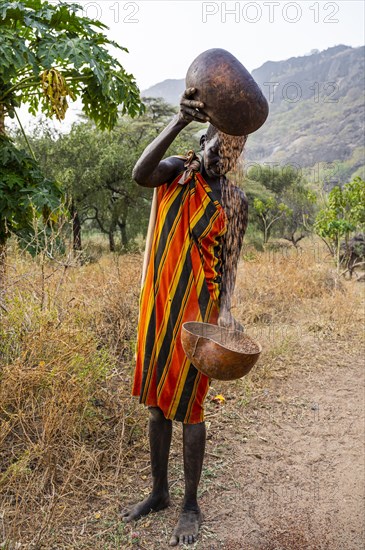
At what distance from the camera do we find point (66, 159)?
12.6 meters

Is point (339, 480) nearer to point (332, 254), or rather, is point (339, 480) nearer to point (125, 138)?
point (332, 254)

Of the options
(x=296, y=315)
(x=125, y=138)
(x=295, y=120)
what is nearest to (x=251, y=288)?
(x=296, y=315)

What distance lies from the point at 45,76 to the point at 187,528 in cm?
301

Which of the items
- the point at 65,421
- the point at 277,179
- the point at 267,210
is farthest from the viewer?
the point at 277,179

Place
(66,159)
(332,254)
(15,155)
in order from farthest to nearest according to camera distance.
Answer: (66,159), (332,254), (15,155)

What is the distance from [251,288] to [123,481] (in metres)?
4.06

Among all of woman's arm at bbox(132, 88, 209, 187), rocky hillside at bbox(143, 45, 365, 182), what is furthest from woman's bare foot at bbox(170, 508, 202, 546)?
rocky hillside at bbox(143, 45, 365, 182)

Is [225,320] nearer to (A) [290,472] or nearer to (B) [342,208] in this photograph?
(A) [290,472]

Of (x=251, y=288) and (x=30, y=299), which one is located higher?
(x=30, y=299)

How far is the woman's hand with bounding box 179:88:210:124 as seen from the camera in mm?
1668

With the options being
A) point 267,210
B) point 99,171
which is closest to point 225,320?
point 99,171

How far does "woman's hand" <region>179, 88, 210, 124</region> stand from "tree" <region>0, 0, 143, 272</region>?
1.74 metres

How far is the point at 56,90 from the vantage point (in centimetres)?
364

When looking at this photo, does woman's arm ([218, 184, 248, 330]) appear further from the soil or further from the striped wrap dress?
the soil
